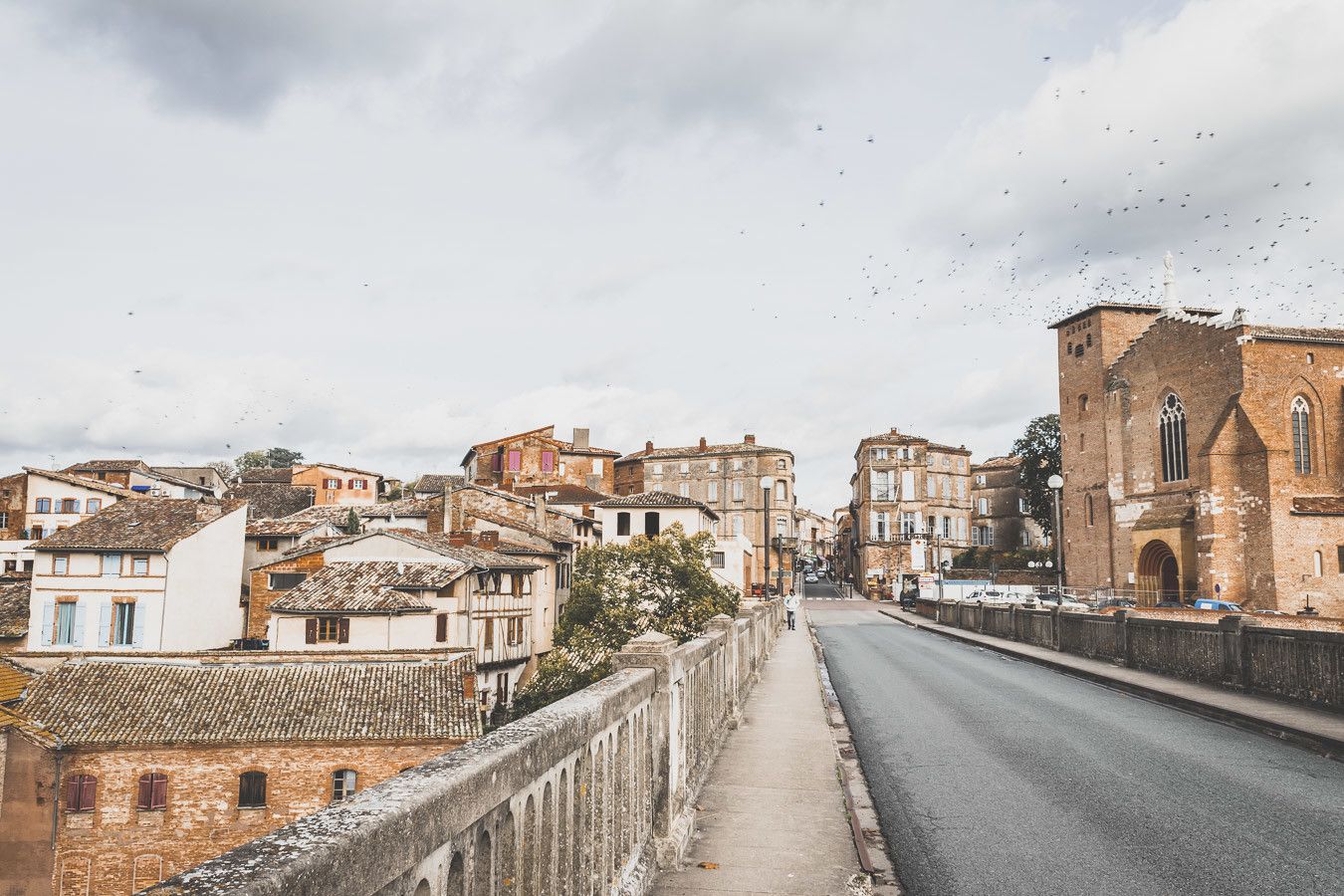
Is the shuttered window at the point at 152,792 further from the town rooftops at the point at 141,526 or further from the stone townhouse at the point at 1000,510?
the stone townhouse at the point at 1000,510

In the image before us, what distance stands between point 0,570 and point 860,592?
6836cm

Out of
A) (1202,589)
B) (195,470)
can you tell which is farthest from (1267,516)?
(195,470)

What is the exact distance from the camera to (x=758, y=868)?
18.7 ft

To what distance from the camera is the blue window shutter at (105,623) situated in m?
39.3

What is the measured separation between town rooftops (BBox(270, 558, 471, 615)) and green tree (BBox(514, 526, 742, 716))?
5834 millimetres

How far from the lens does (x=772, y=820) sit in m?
6.84

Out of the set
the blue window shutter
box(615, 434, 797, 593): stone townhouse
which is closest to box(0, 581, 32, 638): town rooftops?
the blue window shutter

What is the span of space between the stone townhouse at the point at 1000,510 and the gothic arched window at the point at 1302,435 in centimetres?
4575

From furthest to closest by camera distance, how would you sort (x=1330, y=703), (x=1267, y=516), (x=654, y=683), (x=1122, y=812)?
(x=1267, y=516)
(x=1330, y=703)
(x=1122, y=812)
(x=654, y=683)

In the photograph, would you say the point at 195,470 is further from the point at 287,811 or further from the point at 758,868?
the point at 758,868

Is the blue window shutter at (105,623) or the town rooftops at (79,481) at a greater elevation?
the town rooftops at (79,481)

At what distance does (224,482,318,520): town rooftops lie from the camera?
207ft

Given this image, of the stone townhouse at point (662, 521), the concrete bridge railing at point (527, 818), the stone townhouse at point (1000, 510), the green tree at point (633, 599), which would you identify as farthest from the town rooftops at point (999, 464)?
the concrete bridge railing at point (527, 818)

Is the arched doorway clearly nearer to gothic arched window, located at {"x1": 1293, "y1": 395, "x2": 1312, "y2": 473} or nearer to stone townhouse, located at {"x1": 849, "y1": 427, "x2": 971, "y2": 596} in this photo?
gothic arched window, located at {"x1": 1293, "y1": 395, "x2": 1312, "y2": 473}
